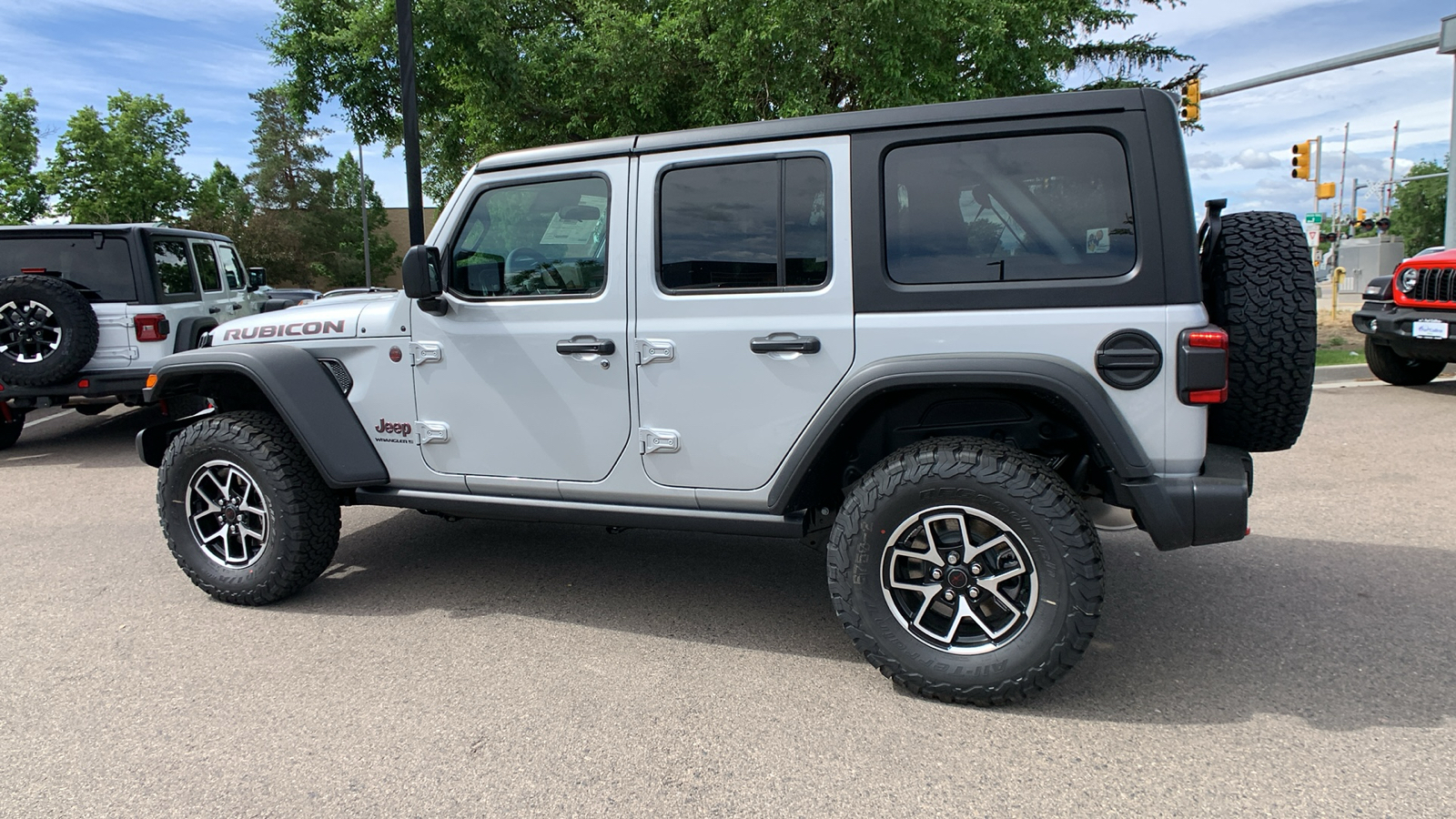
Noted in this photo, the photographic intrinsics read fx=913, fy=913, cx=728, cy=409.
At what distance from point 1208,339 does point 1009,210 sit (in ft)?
2.43

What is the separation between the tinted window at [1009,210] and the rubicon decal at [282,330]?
249 centimetres

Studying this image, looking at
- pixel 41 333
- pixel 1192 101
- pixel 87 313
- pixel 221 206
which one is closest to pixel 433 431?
pixel 87 313

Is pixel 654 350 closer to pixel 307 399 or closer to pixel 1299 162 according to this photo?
pixel 307 399

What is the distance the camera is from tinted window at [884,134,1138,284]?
2.96 m

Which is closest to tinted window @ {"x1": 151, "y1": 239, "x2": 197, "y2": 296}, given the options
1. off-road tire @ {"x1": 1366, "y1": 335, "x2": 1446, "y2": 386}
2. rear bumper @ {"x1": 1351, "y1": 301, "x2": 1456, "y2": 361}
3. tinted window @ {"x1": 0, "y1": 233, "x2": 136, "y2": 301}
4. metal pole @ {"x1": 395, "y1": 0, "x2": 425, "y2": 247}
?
tinted window @ {"x1": 0, "y1": 233, "x2": 136, "y2": 301}

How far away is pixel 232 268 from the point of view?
9.84 m

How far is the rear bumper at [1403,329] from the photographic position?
8.42 m

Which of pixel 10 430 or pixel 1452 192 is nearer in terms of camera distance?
pixel 10 430

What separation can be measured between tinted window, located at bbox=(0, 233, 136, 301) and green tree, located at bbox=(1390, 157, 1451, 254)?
64017 millimetres

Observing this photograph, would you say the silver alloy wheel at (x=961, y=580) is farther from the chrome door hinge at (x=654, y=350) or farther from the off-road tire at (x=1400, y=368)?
the off-road tire at (x=1400, y=368)

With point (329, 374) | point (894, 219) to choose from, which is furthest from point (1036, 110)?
point (329, 374)

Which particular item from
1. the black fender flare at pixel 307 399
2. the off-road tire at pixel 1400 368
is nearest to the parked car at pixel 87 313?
the black fender flare at pixel 307 399

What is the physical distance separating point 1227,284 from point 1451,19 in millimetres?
13231

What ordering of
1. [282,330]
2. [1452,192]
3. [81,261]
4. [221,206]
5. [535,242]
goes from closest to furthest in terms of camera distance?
[535,242], [282,330], [81,261], [1452,192], [221,206]
